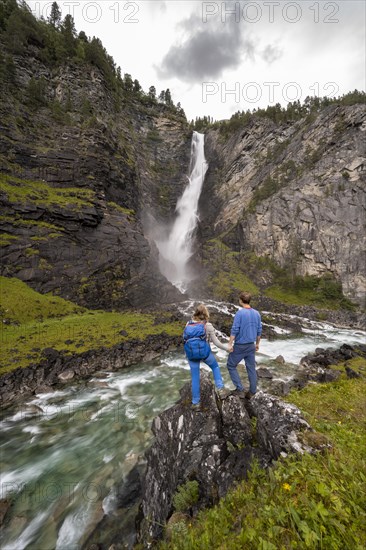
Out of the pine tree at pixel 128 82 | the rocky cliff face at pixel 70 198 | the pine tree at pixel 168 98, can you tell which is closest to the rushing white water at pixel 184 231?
the rocky cliff face at pixel 70 198

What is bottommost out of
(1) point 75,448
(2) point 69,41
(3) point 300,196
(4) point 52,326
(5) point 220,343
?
(1) point 75,448

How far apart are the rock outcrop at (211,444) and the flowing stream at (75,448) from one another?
2.14m

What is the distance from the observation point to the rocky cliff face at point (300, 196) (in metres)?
48.4

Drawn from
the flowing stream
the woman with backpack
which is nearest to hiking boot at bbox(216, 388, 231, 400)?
the woman with backpack

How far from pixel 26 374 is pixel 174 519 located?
1423 cm

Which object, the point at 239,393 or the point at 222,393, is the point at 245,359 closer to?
the point at 239,393

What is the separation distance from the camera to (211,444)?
16.7 feet

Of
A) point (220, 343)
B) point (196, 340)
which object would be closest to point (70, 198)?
point (196, 340)

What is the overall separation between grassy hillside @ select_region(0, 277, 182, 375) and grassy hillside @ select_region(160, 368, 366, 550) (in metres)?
16.1

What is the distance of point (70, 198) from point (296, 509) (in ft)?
140

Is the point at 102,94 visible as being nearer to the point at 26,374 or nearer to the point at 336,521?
the point at 26,374

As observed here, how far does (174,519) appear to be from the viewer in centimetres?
424

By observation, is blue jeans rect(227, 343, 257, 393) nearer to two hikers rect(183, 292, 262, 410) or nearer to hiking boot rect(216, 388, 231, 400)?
two hikers rect(183, 292, 262, 410)

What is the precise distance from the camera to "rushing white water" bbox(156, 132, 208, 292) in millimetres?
56656
